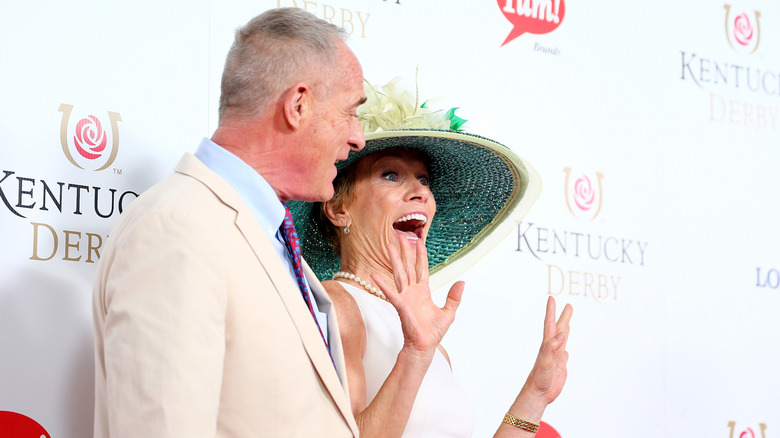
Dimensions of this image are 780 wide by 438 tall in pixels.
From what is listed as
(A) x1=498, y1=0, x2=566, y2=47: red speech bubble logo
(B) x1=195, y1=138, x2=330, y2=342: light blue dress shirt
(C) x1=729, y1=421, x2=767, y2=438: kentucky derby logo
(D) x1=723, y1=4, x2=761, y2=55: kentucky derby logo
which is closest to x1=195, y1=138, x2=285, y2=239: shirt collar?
(B) x1=195, y1=138, x2=330, y2=342: light blue dress shirt

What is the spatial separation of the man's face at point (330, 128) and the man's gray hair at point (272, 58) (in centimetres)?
3

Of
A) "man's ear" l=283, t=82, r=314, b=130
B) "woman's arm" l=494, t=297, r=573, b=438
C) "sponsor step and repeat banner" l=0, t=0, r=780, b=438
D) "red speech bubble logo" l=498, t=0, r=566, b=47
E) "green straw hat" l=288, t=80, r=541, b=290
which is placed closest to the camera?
"man's ear" l=283, t=82, r=314, b=130

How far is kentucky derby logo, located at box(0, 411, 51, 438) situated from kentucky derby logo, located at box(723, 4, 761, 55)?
2201mm

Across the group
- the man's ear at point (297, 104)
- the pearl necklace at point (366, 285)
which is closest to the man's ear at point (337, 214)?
Result: the pearl necklace at point (366, 285)

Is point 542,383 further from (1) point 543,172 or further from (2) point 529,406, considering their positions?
(1) point 543,172

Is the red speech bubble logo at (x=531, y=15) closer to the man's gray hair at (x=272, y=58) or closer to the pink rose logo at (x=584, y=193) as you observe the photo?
the pink rose logo at (x=584, y=193)

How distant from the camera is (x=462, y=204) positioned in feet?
6.57

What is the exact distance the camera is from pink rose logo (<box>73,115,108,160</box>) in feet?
5.38

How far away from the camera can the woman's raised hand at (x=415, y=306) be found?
4.68 feet

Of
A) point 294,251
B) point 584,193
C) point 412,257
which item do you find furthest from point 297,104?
point 584,193

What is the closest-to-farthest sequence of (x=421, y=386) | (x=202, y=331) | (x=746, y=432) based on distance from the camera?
(x=202, y=331) → (x=421, y=386) → (x=746, y=432)

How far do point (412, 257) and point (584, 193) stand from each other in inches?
41.4

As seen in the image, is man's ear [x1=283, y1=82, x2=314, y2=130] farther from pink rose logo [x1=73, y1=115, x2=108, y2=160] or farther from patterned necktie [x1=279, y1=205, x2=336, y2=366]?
pink rose logo [x1=73, y1=115, x2=108, y2=160]

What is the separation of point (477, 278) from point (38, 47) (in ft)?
3.61
